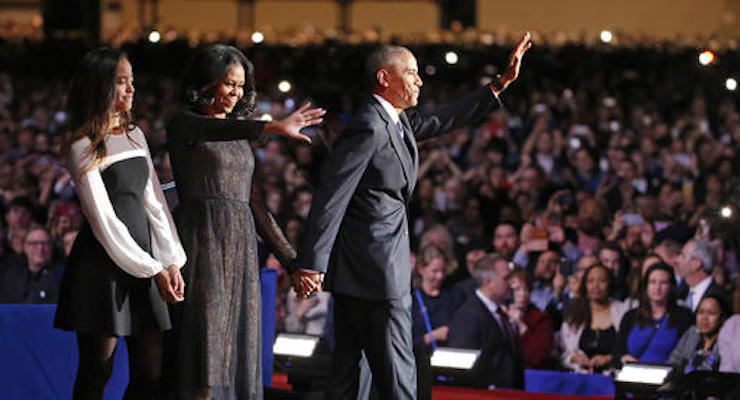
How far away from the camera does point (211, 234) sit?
4727 mm

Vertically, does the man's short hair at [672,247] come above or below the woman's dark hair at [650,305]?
above

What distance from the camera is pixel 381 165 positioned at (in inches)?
191

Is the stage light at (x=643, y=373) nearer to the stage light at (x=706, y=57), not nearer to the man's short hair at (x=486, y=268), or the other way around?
the man's short hair at (x=486, y=268)

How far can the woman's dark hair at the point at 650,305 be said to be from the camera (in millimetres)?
7816

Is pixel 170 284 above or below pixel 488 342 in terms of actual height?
above

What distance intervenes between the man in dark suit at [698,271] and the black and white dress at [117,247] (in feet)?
13.6

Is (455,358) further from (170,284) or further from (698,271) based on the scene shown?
(170,284)

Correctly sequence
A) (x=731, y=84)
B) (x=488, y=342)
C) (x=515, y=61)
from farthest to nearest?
(x=731, y=84)
(x=488, y=342)
(x=515, y=61)

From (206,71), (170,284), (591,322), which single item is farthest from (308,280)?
(591,322)

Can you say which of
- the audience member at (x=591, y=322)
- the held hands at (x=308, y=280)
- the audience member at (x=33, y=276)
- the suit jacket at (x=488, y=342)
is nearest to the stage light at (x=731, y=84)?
the audience member at (x=591, y=322)

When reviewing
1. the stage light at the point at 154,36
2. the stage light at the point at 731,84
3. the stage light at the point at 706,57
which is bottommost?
the stage light at the point at 731,84

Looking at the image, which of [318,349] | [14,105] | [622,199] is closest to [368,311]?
[318,349]

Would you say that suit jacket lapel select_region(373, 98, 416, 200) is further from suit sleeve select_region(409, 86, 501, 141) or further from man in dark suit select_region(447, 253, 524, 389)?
man in dark suit select_region(447, 253, 524, 389)

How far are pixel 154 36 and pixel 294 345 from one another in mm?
10377
